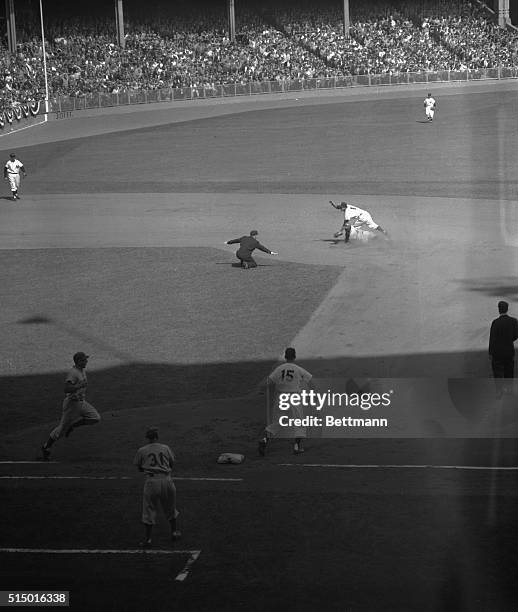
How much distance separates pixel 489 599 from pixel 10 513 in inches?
226

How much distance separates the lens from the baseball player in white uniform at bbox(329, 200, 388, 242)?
27.7m

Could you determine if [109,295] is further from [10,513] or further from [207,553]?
[207,553]

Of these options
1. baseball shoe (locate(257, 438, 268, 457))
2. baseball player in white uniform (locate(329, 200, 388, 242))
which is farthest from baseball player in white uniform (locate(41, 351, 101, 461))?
baseball player in white uniform (locate(329, 200, 388, 242))

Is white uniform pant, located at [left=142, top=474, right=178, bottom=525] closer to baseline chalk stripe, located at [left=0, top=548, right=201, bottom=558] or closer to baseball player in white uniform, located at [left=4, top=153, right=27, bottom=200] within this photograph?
baseline chalk stripe, located at [left=0, top=548, right=201, bottom=558]

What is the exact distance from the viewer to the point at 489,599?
9.41 meters

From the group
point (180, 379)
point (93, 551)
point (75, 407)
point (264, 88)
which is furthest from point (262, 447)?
point (264, 88)

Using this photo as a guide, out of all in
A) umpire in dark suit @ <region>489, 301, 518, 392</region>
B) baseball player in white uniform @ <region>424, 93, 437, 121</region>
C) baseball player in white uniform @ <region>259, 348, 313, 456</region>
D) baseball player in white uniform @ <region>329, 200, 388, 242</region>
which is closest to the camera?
baseball player in white uniform @ <region>259, 348, 313, 456</region>

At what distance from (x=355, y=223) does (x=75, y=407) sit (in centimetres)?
1495

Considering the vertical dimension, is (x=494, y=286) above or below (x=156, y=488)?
above

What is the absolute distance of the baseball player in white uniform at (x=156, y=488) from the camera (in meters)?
11.2

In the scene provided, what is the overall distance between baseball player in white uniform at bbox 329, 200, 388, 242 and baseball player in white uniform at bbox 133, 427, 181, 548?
54.3 ft

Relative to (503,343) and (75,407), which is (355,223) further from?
(75,407)

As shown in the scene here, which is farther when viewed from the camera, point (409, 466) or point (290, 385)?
point (290, 385)

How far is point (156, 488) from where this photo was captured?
1130cm
